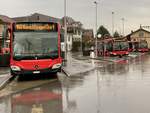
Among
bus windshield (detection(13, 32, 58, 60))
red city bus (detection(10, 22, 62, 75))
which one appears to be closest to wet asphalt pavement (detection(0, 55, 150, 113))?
red city bus (detection(10, 22, 62, 75))

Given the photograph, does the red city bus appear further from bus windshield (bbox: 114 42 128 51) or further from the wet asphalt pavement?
bus windshield (bbox: 114 42 128 51)

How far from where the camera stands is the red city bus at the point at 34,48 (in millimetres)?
20016

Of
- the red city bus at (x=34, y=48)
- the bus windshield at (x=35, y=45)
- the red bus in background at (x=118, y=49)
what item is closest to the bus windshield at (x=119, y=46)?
the red bus in background at (x=118, y=49)

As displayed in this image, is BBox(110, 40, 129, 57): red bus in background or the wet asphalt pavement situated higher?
BBox(110, 40, 129, 57): red bus in background

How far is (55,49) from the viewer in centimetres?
2058

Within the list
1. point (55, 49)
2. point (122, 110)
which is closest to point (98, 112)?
point (122, 110)

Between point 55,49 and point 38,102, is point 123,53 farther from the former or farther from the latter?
point 38,102

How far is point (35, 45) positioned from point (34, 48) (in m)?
0.20

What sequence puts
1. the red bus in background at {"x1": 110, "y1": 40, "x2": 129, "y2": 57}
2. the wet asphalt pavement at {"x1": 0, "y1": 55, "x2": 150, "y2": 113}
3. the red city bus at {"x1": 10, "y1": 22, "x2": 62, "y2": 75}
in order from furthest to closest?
the red bus in background at {"x1": 110, "y1": 40, "x2": 129, "y2": 57} < the red city bus at {"x1": 10, "y1": 22, "x2": 62, "y2": 75} < the wet asphalt pavement at {"x1": 0, "y1": 55, "x2": 150, "y2": 113}

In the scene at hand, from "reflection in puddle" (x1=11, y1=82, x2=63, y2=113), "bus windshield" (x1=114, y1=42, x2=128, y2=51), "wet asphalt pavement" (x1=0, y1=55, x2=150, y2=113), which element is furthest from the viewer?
"bus windshield" (x1=114, y1=42, x2=128, y2=51)

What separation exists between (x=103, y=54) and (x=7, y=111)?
166 feet

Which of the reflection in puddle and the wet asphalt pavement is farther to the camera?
the reflection in puddle

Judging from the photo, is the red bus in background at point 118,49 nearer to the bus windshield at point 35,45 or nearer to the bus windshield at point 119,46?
the bus windshield at point 119,46

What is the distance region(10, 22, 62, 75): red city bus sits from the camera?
20.0m
